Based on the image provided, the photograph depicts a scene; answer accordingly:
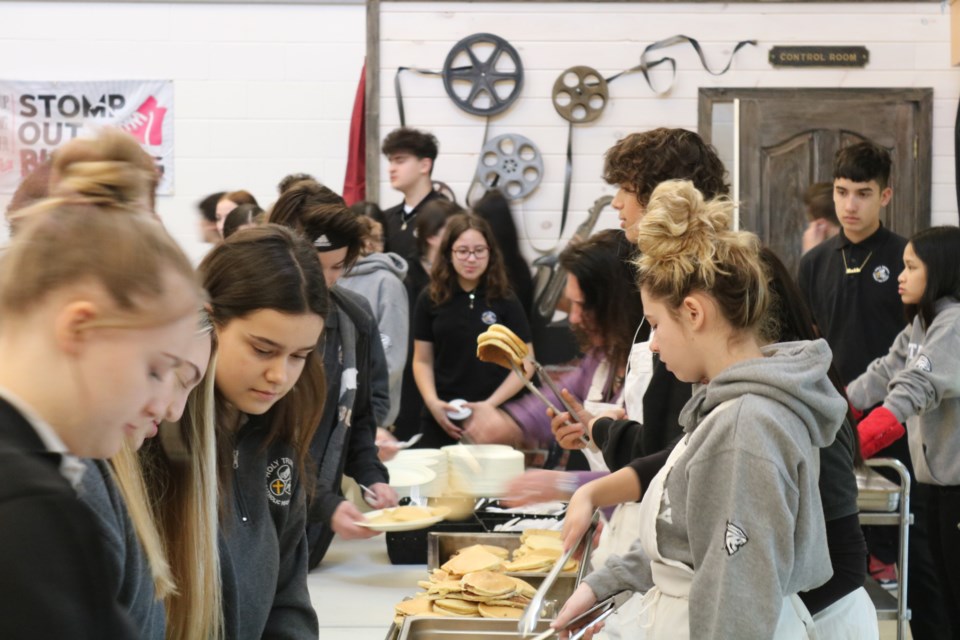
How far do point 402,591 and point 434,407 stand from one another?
179cm

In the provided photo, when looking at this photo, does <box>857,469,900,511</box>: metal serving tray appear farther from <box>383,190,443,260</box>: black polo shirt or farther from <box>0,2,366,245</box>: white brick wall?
<box>0,2,366,245</box>: white brick wall

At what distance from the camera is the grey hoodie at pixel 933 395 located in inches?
138

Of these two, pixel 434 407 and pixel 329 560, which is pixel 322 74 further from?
pixel 329 560

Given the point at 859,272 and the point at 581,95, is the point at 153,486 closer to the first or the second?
the point at 859,272

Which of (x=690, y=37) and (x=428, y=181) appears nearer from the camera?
(x=428, y=181)

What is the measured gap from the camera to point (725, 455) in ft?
5.50

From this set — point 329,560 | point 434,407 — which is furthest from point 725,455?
point 434,407

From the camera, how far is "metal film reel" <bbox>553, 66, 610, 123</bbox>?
647 cm

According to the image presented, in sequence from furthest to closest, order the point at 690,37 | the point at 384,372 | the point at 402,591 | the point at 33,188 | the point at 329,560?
the point at 690,37, the point at 384,372, the point at 329,560, the point at 402,591, the point at 33,188

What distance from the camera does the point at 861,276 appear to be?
4824 mm

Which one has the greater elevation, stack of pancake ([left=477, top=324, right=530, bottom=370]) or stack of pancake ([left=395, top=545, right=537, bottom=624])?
stack of pancake ([left=477, top=324, right=530, bottom=370])

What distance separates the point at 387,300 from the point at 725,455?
279 centimetres

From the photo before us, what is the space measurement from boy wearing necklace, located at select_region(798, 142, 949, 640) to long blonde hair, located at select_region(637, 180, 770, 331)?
2.92 metres

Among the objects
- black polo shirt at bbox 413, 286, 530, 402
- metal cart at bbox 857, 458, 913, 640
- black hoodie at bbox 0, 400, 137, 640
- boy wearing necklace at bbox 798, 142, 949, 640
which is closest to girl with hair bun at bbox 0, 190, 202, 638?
black hoodie at bbox 0, 400, 137, 640
